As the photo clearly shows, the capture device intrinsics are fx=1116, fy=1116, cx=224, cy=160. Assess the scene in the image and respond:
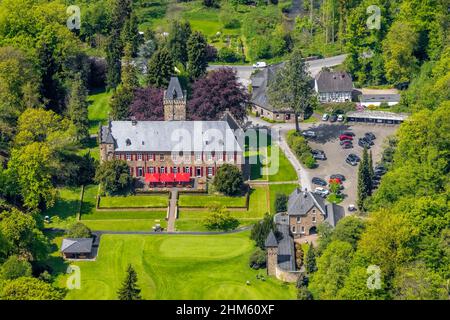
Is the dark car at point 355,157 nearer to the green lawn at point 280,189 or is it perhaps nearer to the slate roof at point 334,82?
the green lawn at point 280,189

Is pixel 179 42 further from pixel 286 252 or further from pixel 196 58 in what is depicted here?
pixel 286 252

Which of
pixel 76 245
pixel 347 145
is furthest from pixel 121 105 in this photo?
pixel 347 145


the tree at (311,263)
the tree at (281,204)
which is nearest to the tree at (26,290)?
the tree at (311,263)

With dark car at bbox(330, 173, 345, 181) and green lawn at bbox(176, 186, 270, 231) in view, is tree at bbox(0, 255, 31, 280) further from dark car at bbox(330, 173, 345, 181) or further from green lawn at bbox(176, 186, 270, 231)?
dark car at bbox(330, 173, 345, 181)

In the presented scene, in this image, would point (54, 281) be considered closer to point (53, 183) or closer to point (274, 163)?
point (53, 183)

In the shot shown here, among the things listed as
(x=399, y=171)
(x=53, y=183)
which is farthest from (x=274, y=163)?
(x=53, y=183)

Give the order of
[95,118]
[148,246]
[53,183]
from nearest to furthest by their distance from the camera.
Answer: [148,246] → [53,183] → [95,118]
